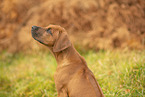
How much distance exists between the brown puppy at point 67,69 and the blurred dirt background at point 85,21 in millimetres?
3899

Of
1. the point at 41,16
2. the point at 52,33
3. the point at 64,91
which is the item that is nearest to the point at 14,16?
the point at 41,16

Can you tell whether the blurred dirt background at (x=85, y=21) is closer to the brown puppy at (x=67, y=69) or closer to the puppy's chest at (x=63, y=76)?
the brown puppy at (x=67, y=69)

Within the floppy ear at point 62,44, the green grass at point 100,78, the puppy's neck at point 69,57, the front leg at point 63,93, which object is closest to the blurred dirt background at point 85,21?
the green grass at point 100,78

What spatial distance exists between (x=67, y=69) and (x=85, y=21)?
498 cm

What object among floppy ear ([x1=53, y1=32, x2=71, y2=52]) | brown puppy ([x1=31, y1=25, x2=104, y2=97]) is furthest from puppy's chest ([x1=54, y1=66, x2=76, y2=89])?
floppy ear ([x1=53, y1=32, x2=71, y2=52])

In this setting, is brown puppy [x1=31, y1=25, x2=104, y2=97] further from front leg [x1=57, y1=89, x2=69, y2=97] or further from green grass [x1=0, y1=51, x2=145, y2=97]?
green grass [x1=0, y1=51, x2=145, y2=97]

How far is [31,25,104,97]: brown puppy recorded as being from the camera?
283cm

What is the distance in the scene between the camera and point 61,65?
10.6 ft

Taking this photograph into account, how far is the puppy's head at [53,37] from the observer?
10.1 feet

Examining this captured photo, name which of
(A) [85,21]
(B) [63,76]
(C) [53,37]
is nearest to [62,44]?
(C) [53,37]

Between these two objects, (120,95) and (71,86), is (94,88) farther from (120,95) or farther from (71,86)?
(120,95)

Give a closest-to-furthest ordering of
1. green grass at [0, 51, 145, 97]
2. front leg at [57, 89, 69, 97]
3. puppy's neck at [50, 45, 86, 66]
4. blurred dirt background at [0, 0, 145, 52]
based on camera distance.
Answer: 1. front leg at [57, 89, 69, 97]
2. puppy's neck at [50, 45, 86, 66]
3. green grass at [0, 51, 145, 97]
4. blurred dirt background at [0, 0, 145, 52]

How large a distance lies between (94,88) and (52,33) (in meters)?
1.30

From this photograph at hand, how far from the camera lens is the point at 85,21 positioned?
306 inches
